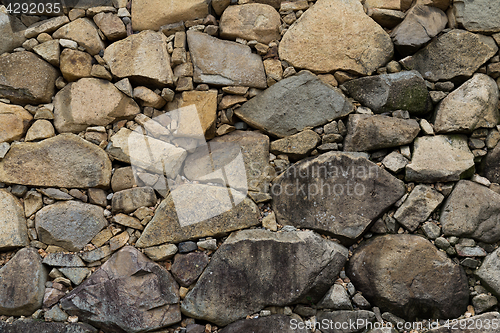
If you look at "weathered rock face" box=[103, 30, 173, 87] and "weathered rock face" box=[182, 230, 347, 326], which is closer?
"weathered rock face" box=[182, 230, 347, 326]

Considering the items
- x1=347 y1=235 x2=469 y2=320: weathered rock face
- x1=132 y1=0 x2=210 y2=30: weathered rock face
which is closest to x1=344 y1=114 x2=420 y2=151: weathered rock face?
x1=347 y1=235 x2=469 y2=320: weathered rock face

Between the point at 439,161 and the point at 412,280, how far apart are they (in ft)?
3.33

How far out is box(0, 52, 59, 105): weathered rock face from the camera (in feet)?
9.95

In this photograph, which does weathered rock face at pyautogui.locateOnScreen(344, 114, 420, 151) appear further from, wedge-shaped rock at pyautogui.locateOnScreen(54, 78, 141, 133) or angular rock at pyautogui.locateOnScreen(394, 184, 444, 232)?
wedge-shaped rock at pyautogui.locateOnScreen(54, 78, 141, 133)

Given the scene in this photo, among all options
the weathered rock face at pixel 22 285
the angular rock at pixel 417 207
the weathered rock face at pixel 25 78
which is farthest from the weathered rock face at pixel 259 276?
the weathered rock face at pixel 25 78

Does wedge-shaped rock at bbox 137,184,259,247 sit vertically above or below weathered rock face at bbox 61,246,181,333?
above

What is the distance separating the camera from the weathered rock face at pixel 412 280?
2.72 m

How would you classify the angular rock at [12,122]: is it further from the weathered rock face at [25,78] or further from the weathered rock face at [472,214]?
the weathered rock face at [472,214]

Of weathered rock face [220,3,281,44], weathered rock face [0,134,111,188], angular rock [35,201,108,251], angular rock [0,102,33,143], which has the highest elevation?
weathered rock face [220,3,281,44]

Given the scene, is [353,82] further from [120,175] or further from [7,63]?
[7,63]

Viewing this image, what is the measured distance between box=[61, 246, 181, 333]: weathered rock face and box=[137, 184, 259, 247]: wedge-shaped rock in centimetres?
23

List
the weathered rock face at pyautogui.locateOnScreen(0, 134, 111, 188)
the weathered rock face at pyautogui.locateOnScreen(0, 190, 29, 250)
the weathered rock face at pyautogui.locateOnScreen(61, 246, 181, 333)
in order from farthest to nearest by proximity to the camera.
Result: the weathered rock face at pyautogui.locateOnScreen(0, 134, 111, 188), the weathered rock face at pyautogui.locateOnScreen(0, 190, 29, 250), the weathered rock face at pyautogui.locateOnScreen(61, 246, 181, 333)

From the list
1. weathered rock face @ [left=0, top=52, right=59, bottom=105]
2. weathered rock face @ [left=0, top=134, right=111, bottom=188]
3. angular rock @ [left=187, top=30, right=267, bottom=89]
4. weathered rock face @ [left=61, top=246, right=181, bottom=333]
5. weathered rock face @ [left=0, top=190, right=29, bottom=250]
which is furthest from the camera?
angular rock @ [left=187, top=30, right=267, bottom=89]

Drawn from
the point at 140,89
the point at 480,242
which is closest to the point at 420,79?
the point at 480,242
